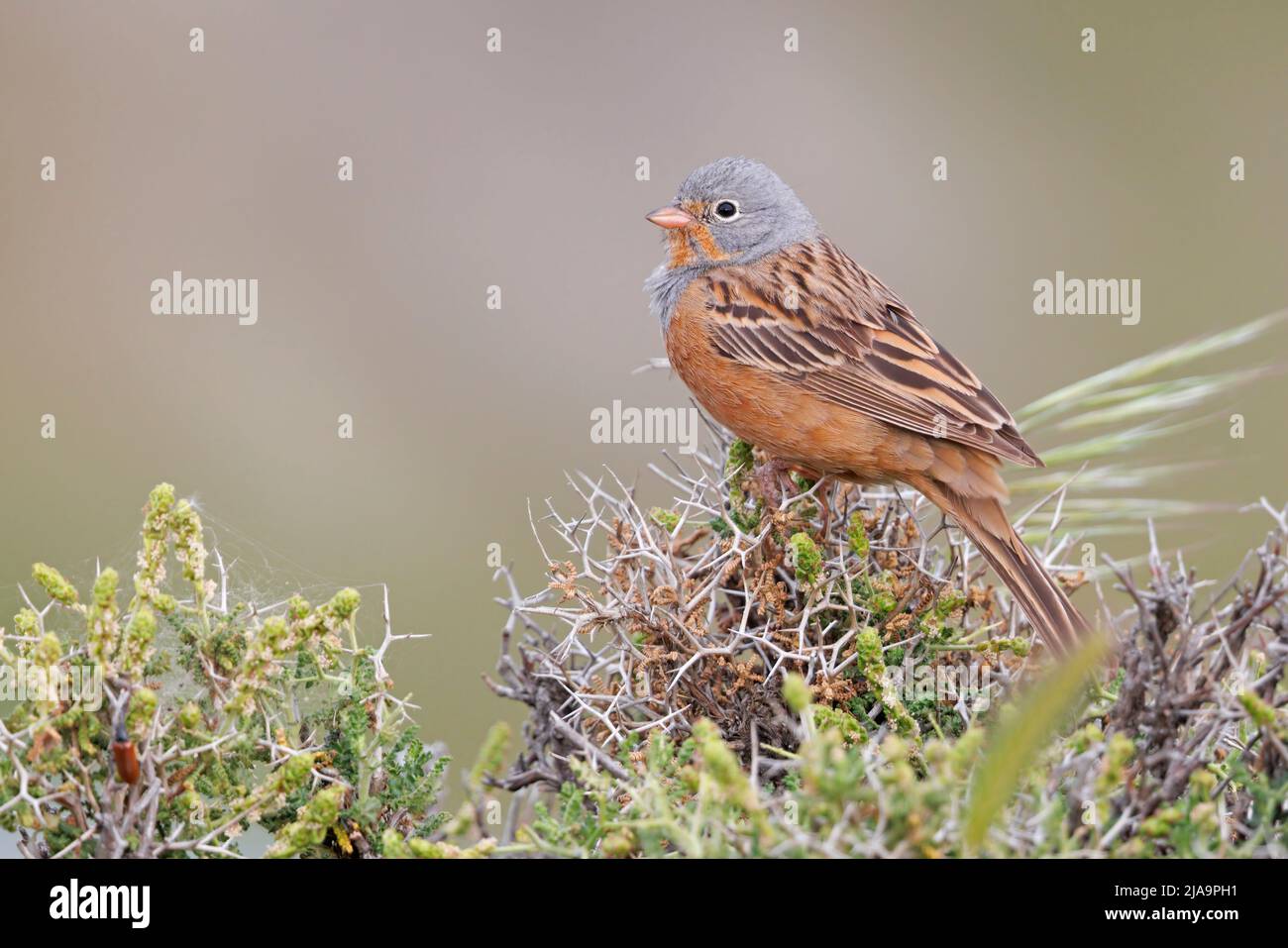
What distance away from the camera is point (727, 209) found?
17.6ft

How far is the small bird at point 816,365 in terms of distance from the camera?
427 cm

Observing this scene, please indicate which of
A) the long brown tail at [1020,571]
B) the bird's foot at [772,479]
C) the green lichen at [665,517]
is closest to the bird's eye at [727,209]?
the bird's foot at [772,479]

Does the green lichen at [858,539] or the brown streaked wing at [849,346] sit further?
the brown streaked wing at [849,346]

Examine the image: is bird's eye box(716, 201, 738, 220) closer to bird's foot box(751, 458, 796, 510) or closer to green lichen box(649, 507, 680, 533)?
bird's foot box(751, 458, 796, 510)

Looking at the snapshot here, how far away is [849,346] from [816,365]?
0.55 ft

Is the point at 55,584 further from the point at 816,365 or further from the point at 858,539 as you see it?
the point at 816,365

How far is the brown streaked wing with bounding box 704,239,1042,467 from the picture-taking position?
443cm

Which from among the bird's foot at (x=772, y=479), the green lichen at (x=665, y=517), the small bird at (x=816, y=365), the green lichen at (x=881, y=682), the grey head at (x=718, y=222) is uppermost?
the grey head at (x=718, y=222)

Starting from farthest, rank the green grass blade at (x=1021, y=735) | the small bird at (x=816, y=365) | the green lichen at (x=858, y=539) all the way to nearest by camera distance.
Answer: the small bird at (x=816, y=365) → the green lichen at (x=858, y=539) → the green grass blade at (x=1021, y=735)

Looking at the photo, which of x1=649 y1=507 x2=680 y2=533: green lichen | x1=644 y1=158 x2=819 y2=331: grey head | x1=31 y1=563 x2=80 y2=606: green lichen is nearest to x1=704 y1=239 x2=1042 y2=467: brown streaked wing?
x1=644 y1=158 x2=819 y2=331: grey head

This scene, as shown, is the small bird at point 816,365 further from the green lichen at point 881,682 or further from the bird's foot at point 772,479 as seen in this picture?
the green lichen at point 881,682

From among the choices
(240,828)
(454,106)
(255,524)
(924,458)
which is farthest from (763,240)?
(454,106)

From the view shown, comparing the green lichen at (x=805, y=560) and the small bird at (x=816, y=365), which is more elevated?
the small bird at (x=816, y=365)
